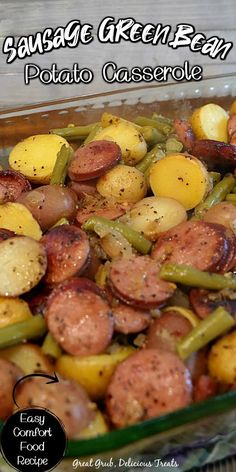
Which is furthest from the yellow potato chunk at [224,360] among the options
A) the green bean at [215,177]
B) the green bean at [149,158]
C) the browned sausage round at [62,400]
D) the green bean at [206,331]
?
the green bean at [149,158]

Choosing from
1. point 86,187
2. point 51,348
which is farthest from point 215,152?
point 51,348

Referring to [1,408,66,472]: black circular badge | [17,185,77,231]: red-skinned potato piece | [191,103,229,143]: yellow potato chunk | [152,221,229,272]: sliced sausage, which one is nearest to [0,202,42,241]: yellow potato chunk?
[17,185,77,231]: red-skinned potato piece

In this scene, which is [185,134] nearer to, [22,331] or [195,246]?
[195,246]

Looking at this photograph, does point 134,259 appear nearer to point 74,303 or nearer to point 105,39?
point 74,303

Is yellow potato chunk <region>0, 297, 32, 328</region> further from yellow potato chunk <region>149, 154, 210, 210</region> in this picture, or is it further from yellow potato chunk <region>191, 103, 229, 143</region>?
yellow potato chunk <region>191, 103, 229, 143</region>

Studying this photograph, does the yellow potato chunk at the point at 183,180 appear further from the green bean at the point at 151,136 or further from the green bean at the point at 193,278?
the green bean at the point at 193,278
